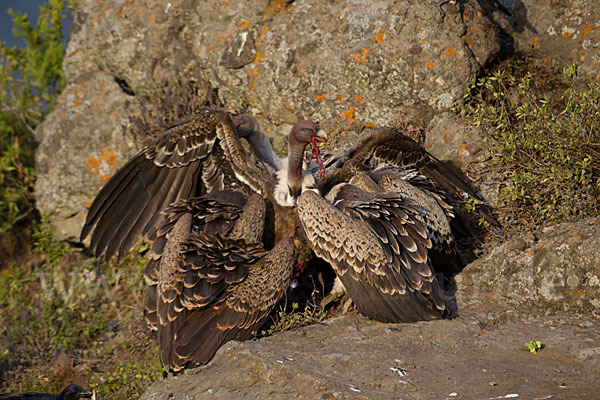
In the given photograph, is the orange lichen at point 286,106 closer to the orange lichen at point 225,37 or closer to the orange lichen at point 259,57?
the orange lichen at point 259,57

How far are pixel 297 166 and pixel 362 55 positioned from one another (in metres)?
2.67

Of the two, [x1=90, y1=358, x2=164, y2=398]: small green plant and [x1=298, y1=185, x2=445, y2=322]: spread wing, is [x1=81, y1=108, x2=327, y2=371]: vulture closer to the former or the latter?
[x1=298, y1=185, x2=445, y2=322]: spread wing

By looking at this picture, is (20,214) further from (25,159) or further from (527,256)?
(527,256)

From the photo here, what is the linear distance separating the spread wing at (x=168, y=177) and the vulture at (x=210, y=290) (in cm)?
108

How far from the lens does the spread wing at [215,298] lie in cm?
433

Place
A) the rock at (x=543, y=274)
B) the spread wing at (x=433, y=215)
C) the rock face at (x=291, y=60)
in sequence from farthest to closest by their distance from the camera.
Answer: the rock face at (x=291, y=60)
the spread wing at (x=433, y=215)
the rock at (x=543, y=274)

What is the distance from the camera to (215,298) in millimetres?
4445

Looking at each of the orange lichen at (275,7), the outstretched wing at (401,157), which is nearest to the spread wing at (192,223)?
the outstretched wing at (401,157)

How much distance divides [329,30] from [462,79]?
1.76m

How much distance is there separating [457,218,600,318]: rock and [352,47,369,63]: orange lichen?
3.04 meters

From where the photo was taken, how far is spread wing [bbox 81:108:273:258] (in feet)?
18.8

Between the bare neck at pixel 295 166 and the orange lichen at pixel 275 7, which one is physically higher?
the orange lichen at pixel 275 7

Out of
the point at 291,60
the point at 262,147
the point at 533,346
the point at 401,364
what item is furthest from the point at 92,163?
the point at 533,346

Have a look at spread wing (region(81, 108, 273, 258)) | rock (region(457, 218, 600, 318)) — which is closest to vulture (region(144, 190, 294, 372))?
spread wing (region(81, 108, 273, 258))
